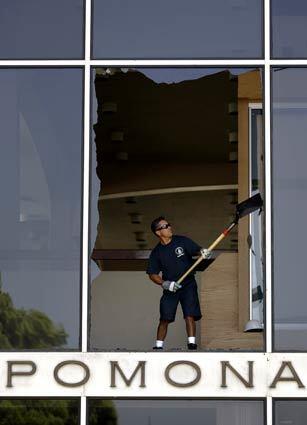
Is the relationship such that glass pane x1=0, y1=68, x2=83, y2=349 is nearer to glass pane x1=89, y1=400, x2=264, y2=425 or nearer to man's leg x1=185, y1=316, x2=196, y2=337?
glass pane x1=89, y1=400, x2=264, y2=425

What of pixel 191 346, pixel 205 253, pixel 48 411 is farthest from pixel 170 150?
pixel 48 411

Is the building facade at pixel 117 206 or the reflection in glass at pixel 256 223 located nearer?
the building facade at pixel 117 206

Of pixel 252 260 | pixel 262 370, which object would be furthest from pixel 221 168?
pixel 262 370

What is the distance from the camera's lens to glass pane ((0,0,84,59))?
18.2m

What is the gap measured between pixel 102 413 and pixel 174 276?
5.37ft

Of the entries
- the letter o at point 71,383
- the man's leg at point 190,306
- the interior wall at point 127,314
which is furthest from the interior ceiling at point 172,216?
the letter o at point 71,383

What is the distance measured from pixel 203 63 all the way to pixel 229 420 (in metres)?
3.64

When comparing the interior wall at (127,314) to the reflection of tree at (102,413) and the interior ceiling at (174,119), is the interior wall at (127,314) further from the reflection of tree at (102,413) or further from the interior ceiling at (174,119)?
the interior ceiling at (174,119)

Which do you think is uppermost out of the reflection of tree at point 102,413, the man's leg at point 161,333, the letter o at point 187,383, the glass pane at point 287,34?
the glass pane at point 287,34

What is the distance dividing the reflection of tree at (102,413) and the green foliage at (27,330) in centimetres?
70

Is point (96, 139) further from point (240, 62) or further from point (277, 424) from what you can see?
point (277, 424)

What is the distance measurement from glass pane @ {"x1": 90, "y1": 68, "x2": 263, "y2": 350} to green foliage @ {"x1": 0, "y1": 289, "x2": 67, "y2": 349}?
459 mm

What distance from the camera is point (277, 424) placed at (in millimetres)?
17688

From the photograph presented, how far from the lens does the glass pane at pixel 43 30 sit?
1823 cm
